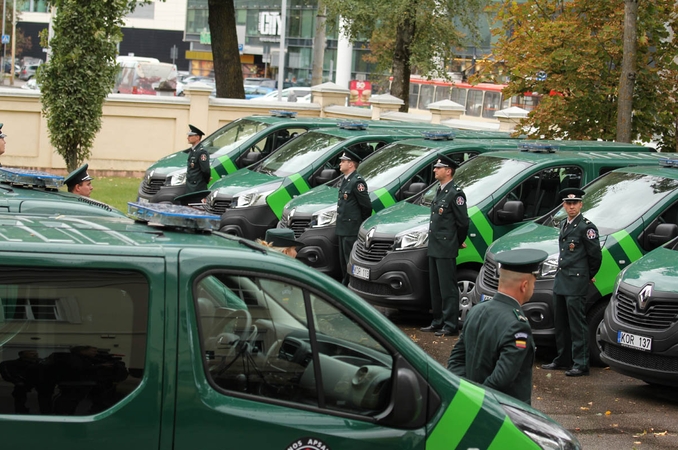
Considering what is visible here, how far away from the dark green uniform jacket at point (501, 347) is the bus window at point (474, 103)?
3441 cm

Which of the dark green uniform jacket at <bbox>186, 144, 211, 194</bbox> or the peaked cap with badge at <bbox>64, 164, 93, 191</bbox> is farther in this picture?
the dark green uniform jacket at <bbox>186, 144, 211, 194</bbox>

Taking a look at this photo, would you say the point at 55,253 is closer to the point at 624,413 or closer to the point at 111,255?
the point at 111,255

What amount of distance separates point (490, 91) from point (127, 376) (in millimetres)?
35362

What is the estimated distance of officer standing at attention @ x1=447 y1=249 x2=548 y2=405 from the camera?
4895mm

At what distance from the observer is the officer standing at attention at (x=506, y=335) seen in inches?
193

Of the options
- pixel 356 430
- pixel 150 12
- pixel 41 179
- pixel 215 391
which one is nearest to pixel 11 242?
pixel 215 391

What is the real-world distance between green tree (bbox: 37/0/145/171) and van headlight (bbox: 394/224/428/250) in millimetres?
7107

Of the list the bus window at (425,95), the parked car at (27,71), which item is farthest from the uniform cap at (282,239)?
the parked car at (27,71)

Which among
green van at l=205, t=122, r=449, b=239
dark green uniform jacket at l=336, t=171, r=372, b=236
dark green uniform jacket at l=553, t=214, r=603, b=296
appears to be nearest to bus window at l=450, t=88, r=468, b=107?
green van at l=205, t=122, r=449, b=239

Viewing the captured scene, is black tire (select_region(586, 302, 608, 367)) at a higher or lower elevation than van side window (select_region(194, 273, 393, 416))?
lower

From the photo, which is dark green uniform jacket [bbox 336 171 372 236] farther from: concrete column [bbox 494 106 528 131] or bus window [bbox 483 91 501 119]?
bus window [bbox 483 91 501 119]

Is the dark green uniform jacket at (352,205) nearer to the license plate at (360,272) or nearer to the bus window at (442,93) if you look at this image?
the license plate at (360,272)

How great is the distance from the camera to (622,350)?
338 inches

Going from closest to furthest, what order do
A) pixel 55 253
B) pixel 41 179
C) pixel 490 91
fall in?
pixel 55 253 < pixel 41 179 < pixel 490 91
